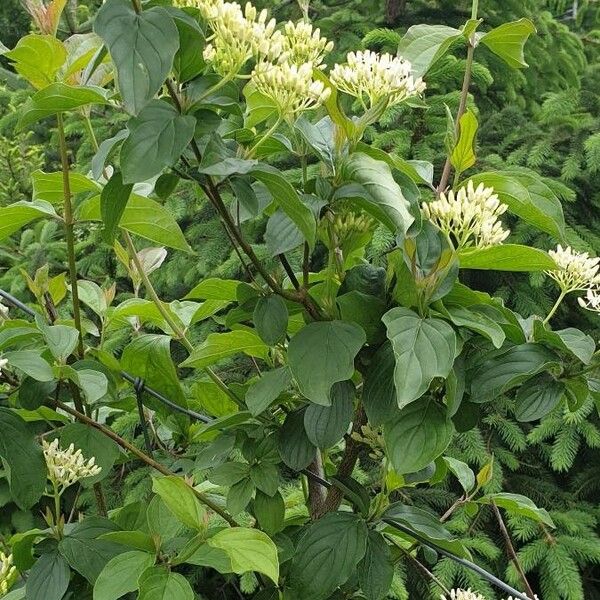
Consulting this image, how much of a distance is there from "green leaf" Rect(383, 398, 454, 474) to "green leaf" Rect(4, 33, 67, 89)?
0.54 metres

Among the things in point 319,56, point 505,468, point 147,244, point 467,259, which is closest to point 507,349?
point 467,259

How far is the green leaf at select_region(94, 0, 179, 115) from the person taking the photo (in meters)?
0.66

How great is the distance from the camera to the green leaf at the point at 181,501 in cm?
84

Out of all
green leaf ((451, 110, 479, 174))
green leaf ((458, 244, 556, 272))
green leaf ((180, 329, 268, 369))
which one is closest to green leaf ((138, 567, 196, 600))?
green leaf ((180, 329, 268, 369))

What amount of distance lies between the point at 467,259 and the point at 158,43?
391 mm

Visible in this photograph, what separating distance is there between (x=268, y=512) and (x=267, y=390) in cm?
19

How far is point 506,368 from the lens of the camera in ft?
2.89

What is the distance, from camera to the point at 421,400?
0.87 metres

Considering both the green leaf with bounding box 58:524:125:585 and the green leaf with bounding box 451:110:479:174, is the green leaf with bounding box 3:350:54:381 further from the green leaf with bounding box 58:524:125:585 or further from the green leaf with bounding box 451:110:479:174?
the green leaf with bounding box 451:110:479:174

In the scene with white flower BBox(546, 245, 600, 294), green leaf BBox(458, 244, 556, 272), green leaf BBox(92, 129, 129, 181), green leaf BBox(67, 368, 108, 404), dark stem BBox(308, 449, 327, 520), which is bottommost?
dark stem BBox(308, 449, 327, 520)

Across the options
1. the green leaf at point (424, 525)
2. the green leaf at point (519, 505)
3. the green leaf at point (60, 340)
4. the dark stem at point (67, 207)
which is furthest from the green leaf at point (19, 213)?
the green leaf at point (519, 505)

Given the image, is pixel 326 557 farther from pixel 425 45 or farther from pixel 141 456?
pixel 425 45

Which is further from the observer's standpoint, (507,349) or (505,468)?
(505,468)

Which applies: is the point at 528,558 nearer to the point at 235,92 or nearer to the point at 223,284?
the point at 223,284
